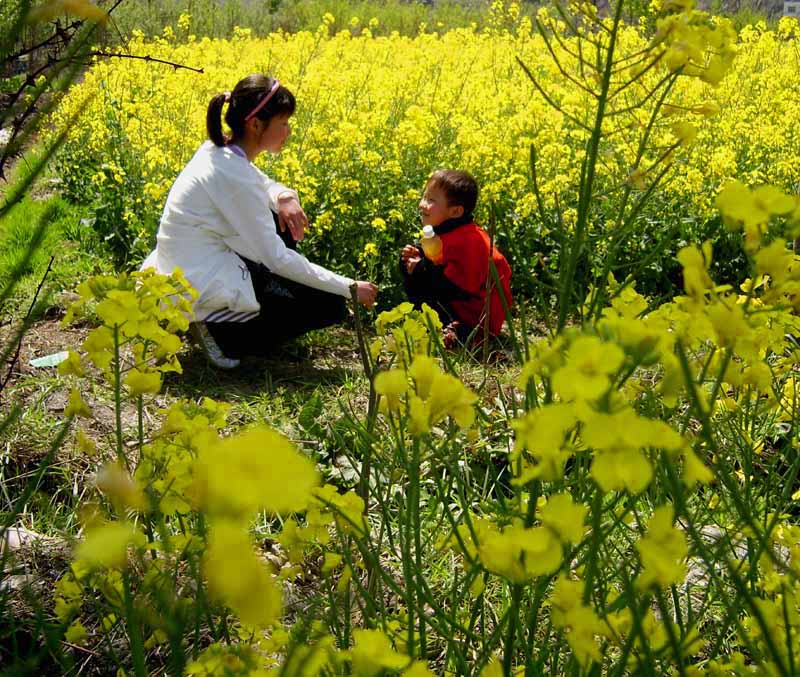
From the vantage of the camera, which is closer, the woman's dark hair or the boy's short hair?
the woman's dark hair

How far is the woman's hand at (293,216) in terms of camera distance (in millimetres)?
3602

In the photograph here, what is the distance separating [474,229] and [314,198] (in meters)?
0.80

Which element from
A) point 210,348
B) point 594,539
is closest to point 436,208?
point 210,348

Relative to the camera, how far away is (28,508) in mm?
2320

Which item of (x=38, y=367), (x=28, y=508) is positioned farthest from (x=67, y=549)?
(x=38, y=367)

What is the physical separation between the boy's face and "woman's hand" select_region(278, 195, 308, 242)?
0.64m

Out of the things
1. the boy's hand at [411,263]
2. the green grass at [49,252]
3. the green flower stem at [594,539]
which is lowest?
the green grass at [49,252]

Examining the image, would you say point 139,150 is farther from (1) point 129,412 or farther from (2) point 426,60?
(2) point 426,60

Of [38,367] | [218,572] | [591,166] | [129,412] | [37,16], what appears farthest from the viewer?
[38,367]

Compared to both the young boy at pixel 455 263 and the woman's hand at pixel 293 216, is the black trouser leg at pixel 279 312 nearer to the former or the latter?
the woman's hand at pixel 293 216

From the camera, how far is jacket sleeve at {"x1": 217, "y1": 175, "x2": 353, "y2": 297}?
3.39 m

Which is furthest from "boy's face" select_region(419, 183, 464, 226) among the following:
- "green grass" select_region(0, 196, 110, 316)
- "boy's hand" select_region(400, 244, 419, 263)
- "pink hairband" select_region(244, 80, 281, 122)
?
"green grass" select_region(0, 196, 110, 316)

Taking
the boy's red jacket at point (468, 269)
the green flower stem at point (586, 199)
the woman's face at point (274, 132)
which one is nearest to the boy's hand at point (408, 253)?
the boy's red jacket at point (468, 269)

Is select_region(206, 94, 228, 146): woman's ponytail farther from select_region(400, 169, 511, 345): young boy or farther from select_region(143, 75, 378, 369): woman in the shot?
select_region(400, 169, 511, 345): young boy
